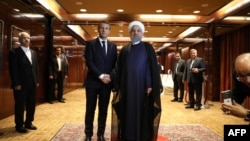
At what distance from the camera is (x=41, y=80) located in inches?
303

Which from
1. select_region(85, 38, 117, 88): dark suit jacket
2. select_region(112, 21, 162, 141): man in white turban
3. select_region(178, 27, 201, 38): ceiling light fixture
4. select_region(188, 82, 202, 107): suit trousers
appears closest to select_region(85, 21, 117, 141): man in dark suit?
select_region(85, 38, 117, 88): dark suit jacket

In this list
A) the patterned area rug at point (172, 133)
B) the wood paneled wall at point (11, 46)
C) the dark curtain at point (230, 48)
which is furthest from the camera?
the dark curtain at point (230, 48)

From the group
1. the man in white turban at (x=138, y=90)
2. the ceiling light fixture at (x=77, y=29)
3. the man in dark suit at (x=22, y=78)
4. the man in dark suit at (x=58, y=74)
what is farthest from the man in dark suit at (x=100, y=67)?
the ceiling light fixture at (x=77, y=29)

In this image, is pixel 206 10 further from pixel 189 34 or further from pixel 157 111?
pixel 157 111

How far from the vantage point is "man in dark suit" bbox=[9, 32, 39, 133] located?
409 centimetres

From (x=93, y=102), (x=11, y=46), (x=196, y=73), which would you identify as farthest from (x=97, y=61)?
(x=196, y=73)

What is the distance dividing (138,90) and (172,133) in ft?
4.44

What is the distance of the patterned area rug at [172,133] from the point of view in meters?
3.82

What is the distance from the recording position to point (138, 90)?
10.2 feet

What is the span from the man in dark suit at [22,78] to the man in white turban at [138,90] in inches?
66.2

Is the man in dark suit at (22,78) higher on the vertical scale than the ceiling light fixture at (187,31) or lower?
lower

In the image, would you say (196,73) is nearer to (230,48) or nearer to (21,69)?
(230,48)

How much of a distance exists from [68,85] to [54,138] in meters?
7.73

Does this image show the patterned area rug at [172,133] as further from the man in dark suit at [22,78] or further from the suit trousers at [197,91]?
the suit trousers at [197,91]
